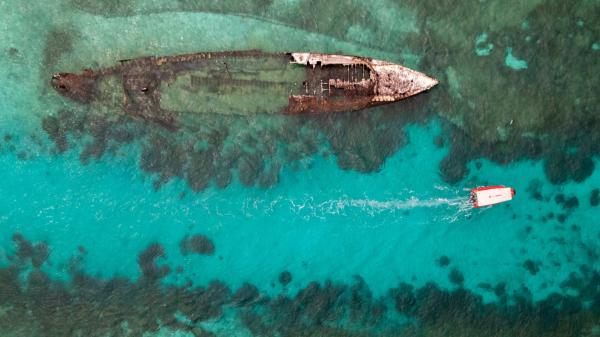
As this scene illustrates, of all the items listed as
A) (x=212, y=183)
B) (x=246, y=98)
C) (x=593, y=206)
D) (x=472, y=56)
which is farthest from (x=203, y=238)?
(x=593, y=206)

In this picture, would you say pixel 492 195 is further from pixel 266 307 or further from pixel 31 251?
pixel 31 251

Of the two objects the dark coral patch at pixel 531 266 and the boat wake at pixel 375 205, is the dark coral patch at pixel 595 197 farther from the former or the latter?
the boat wake at pixel 375 205

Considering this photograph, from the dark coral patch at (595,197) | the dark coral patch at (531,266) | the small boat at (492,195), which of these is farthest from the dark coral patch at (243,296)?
the dark coral patch at (595,197)

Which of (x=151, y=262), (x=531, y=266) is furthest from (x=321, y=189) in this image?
(x=531, y=266)

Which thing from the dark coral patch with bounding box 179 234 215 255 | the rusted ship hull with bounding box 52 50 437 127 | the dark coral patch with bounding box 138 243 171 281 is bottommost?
the dark coral patch with bounding box 138 243 171 281

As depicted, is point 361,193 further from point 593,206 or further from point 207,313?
point 593,206

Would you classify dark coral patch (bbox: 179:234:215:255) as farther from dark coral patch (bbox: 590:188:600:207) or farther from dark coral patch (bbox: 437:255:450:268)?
dark coral patch (bbox: 590:188:600:207)

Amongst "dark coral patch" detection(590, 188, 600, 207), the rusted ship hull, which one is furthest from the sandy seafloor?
the rusted ship hull

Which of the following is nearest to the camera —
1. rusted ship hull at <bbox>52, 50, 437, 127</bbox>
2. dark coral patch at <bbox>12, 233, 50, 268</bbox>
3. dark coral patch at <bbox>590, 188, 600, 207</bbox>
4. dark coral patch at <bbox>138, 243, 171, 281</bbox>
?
rusted ship hull at <bbox>52, 50, 437, 127</bbox>
